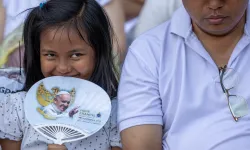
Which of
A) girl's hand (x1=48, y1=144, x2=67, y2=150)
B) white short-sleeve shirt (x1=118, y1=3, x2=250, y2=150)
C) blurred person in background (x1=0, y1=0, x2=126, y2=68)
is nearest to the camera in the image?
white short-sleeve shirt (x1=118, y1=3, x2=250, y2=150)

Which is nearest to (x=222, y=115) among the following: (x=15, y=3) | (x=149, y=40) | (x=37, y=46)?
(x=149, y=40)

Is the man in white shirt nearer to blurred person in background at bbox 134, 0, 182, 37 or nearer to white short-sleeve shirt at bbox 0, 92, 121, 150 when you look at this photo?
white short-sleeve shirt at bbox 0, 92, 121, 150

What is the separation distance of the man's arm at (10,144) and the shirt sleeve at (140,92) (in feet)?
1.46

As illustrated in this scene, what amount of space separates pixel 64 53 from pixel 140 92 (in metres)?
0.33

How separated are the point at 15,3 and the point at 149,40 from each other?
832 mm

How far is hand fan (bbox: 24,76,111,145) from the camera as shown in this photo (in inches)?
83.6

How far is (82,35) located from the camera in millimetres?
2215

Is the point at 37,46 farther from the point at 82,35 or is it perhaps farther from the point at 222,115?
the point at 222,115

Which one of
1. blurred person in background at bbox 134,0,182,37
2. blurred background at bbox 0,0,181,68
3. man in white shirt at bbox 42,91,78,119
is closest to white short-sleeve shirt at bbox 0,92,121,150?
man in white shirt at bbox 42,91,78,119

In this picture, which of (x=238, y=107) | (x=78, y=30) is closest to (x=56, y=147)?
(x=78, y=30)

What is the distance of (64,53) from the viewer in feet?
7.11

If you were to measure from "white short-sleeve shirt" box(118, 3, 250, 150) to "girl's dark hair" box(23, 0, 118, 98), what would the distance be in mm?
156

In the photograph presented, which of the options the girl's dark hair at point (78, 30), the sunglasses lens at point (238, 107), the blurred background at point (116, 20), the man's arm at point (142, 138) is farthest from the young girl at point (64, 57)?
the sunglasses lens at point (238, 107)

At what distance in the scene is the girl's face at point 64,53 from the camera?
2.17 m
